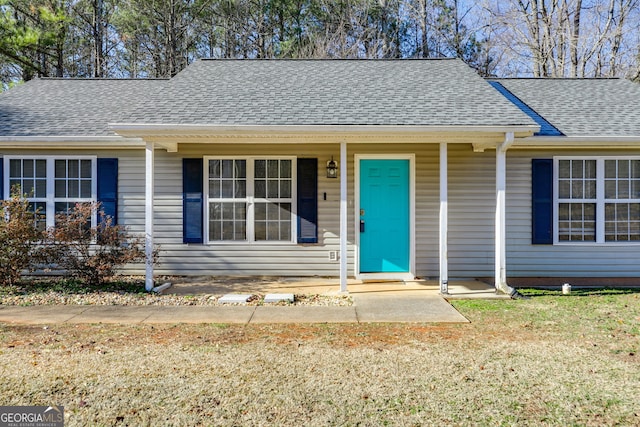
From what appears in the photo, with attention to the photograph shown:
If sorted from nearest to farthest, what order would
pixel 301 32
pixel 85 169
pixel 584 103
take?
pixel 85 169 → pixel 584 103 → pixel 301 32

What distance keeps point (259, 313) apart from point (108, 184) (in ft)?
13.7

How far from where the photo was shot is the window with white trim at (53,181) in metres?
7.81

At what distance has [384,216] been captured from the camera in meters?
7.80

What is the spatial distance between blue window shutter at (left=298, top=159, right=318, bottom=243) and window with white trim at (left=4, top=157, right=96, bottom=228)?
3722 mm

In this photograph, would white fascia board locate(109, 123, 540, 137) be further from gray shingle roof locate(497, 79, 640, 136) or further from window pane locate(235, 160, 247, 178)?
gray shingle roof locate(497, 79, 640, 136)

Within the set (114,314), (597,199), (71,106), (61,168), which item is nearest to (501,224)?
(597,199)

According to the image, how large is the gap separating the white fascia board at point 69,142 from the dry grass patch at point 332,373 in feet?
12.1

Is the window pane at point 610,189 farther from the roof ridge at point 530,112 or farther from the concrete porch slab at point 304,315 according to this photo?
the concrete porch slab at point 304,315

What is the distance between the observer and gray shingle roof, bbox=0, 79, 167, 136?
7.70 meters

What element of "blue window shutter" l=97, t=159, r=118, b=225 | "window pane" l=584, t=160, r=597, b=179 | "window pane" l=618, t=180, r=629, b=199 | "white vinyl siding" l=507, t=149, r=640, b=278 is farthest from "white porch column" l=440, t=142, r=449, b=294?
"blue window shutter" l=97, t=159, r=118, b=225

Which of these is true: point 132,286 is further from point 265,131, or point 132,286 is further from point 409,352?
point 409,352

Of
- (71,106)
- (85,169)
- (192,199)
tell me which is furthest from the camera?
(71,106)

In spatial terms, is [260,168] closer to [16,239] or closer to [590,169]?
[16,239]

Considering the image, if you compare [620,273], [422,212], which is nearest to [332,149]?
[422,212]
